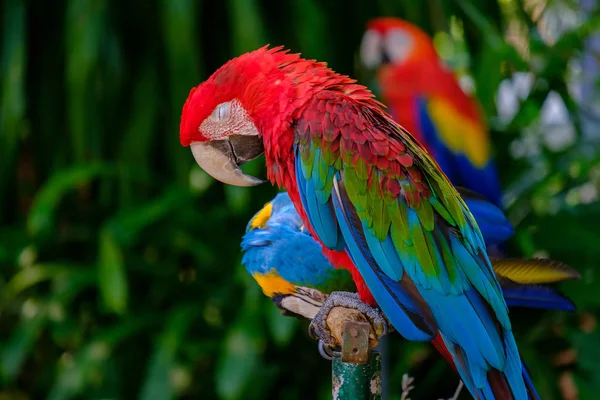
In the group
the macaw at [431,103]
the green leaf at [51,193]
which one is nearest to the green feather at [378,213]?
the macaw at [431,103]

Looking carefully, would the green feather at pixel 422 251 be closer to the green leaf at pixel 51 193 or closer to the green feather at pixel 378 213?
the green feather at pixel 378 213

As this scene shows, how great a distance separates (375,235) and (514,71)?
1.15 meters

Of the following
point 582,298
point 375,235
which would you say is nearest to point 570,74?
point 582,298

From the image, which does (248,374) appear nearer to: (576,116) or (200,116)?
(200,116)

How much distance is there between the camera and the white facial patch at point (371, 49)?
5.07ft

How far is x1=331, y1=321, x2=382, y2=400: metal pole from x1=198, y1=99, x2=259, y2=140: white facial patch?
0.20m

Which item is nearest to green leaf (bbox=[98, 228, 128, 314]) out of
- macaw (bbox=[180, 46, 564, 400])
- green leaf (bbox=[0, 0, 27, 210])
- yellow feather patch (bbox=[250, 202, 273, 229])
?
green leaf (bbox=[0, 0, 27, 210])

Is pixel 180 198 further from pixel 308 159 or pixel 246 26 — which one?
pixel 308 159

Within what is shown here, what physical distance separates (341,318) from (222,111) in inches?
8.4

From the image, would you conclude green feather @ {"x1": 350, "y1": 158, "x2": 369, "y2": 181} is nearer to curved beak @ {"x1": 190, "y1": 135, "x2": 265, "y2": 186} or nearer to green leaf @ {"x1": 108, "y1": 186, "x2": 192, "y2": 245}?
curved beak @ {"x1": 190, "y1": 135, "x2": 265, "y2": 186}

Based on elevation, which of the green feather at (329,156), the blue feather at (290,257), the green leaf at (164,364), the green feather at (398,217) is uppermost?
the green feather at (329,156)

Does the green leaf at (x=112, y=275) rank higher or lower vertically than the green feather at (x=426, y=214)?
lower

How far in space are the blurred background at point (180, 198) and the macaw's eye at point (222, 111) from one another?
0.69 m

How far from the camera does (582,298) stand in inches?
50.1
